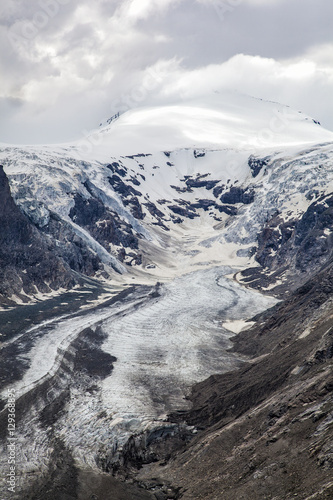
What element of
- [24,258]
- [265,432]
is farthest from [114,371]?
[24,258]

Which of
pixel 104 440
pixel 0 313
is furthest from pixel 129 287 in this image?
pixel 104 440

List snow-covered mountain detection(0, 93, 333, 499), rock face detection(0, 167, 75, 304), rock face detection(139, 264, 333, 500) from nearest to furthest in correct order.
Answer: rock face detection(139, 264, 333, 500) → snow-covered mountain detection(0, 93, 333, 499) → rock face detection(0, 167, 75, 304)

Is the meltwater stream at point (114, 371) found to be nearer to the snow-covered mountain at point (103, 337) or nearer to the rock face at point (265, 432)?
the snow-covered mountain at point (103, 337)

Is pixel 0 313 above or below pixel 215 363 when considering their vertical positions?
above

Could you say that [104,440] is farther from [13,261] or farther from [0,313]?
[13,261]

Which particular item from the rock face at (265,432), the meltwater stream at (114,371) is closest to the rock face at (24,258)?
the meltwater stream at (114,371)

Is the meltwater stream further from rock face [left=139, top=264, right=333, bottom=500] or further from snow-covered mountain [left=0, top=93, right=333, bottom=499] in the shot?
rock face [left=139, top=264, right=333, bottom=500]

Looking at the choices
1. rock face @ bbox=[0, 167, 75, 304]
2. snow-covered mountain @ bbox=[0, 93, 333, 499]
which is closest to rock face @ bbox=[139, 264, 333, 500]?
snow-covered mountain @ bbox=[0, 93, 333, 499]

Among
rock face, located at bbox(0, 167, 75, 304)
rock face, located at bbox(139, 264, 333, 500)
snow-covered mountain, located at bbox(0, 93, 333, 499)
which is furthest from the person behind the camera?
rock face, located at bbox(0, 167, 75, 304)
